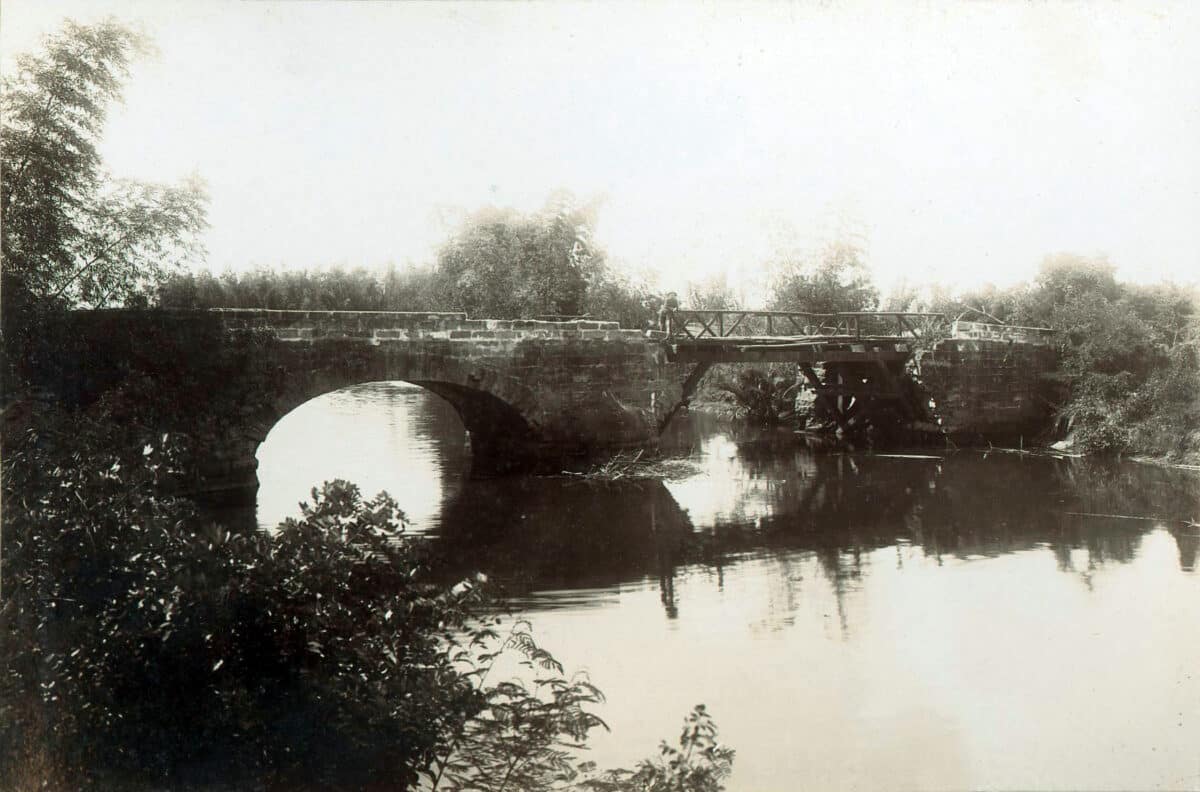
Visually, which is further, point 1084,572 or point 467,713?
point 1084,572

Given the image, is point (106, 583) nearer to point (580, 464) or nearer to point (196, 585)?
point (196, 585)

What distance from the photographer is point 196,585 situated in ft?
15.0

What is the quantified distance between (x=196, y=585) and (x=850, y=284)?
25.2 meters

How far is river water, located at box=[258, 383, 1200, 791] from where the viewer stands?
595cm

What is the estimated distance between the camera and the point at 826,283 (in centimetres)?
2717

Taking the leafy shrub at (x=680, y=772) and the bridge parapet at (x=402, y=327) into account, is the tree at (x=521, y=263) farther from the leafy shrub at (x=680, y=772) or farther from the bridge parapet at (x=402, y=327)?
the leafy shrub at (x=680, y=772)

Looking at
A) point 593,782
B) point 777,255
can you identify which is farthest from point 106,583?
point 777,255

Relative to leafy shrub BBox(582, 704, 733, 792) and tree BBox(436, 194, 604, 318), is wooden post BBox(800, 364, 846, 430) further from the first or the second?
leafy shrub BBox(582, 704, 733, 792)

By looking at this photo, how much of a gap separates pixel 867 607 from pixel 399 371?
8874mm

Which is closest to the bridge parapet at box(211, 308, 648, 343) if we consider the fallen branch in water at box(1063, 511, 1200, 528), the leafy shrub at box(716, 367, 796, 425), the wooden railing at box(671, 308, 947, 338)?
the wooden railing at box(671, 308, 947, 338)

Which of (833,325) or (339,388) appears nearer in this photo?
(339,388)

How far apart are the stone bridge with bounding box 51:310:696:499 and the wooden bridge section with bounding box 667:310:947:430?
881mm

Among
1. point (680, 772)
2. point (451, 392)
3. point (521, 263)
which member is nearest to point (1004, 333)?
point (521, 263)

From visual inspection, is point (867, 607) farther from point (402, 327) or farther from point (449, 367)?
point (402, 327)
